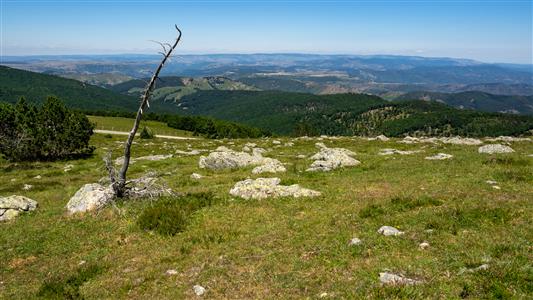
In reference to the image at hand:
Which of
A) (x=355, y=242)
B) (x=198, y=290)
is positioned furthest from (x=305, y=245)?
(x=198, y=290)

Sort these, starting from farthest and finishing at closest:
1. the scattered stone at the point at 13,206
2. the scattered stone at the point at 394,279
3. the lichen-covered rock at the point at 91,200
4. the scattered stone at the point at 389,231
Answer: the scattered stone at the point at 13,206
the lichen-covered rock at the point at 91,200
the scattered stone at the point at 389,231
the scattered stone at the point at 394,279

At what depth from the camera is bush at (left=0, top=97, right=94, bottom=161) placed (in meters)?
53.8

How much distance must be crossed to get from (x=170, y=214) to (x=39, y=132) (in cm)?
4372

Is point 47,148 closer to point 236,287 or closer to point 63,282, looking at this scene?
point 63,282

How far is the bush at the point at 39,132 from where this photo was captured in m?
53.8

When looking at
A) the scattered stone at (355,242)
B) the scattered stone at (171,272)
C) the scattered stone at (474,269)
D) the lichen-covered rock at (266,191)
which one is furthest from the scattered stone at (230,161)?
the scattered stone at (474,269)

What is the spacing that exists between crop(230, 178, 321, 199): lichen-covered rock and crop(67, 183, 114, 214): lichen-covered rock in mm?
A: 7151

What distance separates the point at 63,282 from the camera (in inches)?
548

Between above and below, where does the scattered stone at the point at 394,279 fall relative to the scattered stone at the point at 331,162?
above

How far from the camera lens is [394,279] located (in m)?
11.8

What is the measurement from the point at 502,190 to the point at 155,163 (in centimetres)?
3296

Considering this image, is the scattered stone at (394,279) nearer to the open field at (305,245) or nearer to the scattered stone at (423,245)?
the open field at (305,245)

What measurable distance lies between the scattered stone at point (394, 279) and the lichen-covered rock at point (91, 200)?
16197 millimetres

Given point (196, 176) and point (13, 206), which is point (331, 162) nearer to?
point (196, 176)
